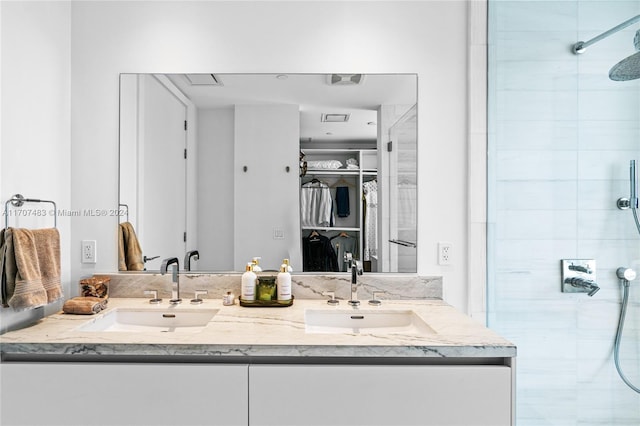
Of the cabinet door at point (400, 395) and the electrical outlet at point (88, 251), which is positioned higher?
the electrical outlet at point (88, 251)

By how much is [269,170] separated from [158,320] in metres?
0.82

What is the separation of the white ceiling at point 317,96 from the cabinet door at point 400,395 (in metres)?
1.07

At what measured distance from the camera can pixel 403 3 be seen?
195 cm

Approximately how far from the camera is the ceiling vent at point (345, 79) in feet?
6.41

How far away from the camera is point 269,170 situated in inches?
78.3

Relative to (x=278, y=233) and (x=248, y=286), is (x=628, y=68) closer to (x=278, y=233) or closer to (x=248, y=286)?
(x=278, y=233)

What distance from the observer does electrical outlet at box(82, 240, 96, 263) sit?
1962 millimetres

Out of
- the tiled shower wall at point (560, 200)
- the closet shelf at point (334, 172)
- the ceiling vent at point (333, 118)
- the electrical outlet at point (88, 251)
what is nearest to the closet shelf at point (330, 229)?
the closet shelf at point (334, 172)

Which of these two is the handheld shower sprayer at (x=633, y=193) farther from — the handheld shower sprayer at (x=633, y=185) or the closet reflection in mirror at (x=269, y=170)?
the closet reflection in mirror at (x=269, y=170)

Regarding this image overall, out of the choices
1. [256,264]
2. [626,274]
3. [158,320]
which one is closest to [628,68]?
[626,274]

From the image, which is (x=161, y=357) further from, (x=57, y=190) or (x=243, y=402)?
(x=57, y=190)

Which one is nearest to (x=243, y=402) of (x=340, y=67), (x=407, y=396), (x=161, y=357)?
(x=161, y=357)

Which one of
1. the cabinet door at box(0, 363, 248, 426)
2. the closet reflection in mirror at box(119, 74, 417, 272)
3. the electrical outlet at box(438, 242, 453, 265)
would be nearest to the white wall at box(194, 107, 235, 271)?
the closet reflection in mirror at box(119, 74, 417, 272)

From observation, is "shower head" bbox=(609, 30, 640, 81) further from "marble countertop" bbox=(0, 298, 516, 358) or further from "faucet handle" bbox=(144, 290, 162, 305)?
"faucet handle" bbox=(144, 290, 162, 305)
